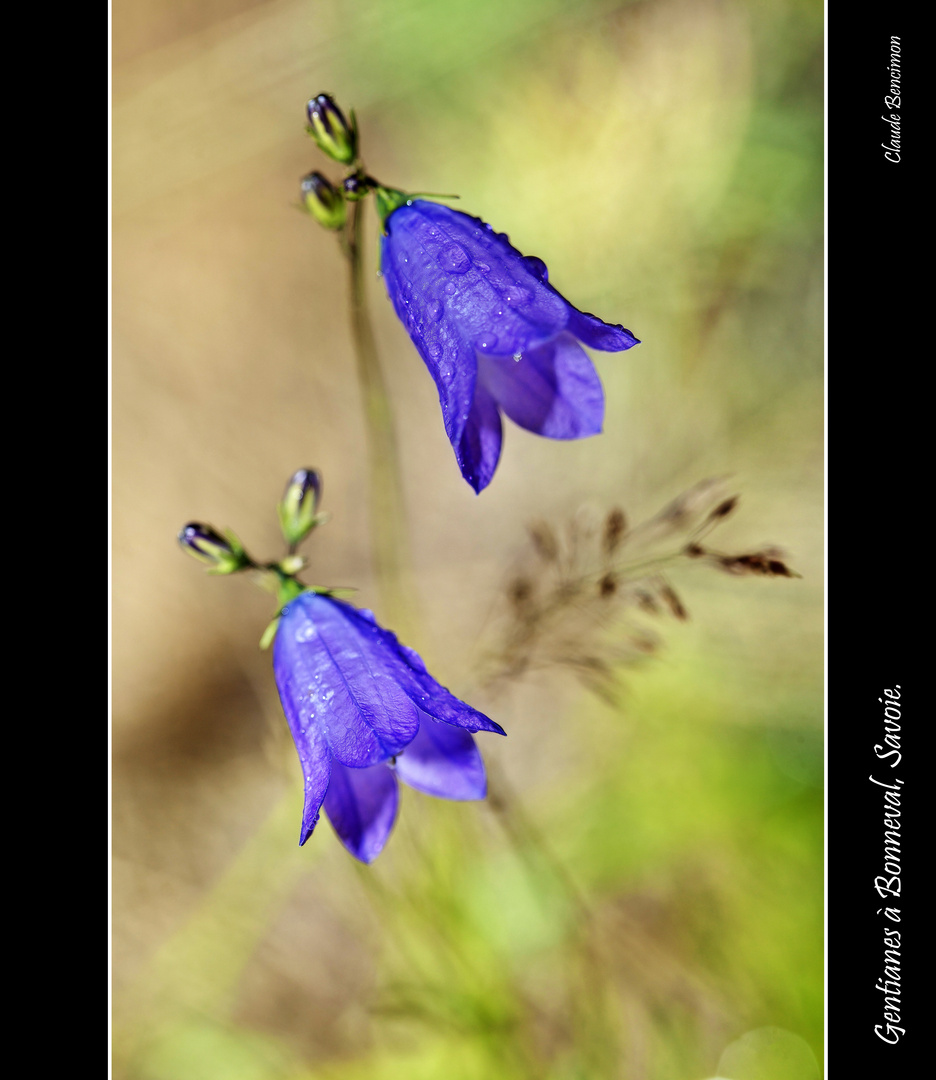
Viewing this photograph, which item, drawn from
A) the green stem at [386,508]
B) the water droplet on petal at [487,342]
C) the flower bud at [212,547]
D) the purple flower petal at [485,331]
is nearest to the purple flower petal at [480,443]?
the purple flower petal at [485,331]

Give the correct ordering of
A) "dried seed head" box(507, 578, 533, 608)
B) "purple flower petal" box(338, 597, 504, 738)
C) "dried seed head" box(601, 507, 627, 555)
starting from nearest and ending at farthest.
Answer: "purple flower petal" box(338, 597, 504, 738)
"dried seed head" box(601, 507, 627, 555)
"dried seed head" box(507, 578, 533, 608)

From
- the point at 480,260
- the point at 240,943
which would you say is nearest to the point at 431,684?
the point at 480,260

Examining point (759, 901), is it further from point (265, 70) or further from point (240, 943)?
point (265, 70)

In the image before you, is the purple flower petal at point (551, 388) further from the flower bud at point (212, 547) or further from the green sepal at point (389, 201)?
the flower bud at point (212, 547)

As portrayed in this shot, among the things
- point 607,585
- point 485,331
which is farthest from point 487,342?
point 607,585

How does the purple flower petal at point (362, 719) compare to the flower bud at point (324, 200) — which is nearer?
the purple flower petal at point (362, 719)

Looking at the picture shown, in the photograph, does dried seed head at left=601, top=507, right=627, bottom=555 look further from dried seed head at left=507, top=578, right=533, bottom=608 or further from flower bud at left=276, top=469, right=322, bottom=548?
flower bud at left=276, top=469, right=322, bottom=548

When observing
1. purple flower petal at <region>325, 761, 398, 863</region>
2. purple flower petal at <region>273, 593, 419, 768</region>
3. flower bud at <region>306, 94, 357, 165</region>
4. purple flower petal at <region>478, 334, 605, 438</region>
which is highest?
flower bud at <region>306, 94, 357, 165</region>

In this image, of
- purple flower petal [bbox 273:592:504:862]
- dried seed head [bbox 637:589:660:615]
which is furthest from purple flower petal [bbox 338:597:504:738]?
dried seed head [bbox 637:589:660:615]
